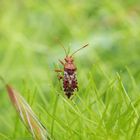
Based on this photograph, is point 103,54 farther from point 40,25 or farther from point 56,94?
point 56,94

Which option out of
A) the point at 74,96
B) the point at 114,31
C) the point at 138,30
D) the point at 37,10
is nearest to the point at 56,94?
the point at 74,96

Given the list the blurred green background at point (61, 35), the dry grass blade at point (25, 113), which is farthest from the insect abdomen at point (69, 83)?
the blurred green background at point (61, 35)

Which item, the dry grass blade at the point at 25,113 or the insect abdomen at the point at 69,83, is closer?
the dry grass blade at the point at 25,113

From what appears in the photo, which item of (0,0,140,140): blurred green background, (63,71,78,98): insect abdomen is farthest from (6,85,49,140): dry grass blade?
(0,0,140,140): blurred green background

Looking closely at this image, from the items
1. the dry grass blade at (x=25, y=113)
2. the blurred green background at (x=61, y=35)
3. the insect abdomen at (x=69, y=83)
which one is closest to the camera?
the dry grass blade at (x=25, y=113)

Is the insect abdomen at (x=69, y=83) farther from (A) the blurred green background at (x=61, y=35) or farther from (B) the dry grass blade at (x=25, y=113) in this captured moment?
(A) the blurred green background at (x=61, y=35)
